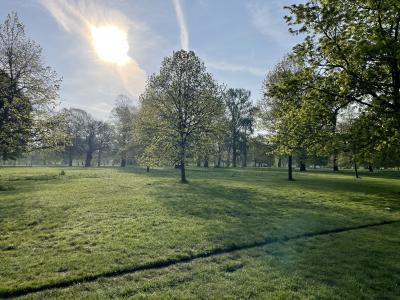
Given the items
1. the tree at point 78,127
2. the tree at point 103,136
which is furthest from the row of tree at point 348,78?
the tree at point 78,127

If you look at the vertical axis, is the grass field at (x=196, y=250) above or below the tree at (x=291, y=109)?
below

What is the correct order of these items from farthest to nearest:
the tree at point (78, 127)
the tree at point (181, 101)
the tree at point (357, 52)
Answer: the tree at point (78, 127), the tree at point (181, 101), the tree at point (357, 52)

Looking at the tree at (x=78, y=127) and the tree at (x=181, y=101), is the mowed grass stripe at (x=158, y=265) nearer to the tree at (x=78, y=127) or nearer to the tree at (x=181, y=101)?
the tree at (x=181, y=101)

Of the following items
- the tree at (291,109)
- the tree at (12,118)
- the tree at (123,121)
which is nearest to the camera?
the tree at (291,109)

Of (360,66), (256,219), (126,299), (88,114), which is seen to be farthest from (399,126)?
(88,114)

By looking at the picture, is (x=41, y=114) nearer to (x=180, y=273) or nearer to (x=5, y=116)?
(x=5, y=116)

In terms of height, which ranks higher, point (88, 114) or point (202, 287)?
point (88, 114)

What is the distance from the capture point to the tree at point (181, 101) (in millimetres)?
34250

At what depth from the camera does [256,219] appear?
1500 centimetres

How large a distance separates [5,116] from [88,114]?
7269 cm

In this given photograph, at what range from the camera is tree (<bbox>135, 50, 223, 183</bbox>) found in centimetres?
3425

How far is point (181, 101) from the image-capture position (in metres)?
34.3

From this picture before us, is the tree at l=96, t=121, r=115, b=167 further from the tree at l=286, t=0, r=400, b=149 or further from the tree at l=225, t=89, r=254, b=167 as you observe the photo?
the tree at l=286, t=0, r=400, b=149

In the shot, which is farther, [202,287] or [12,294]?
[202,287]
